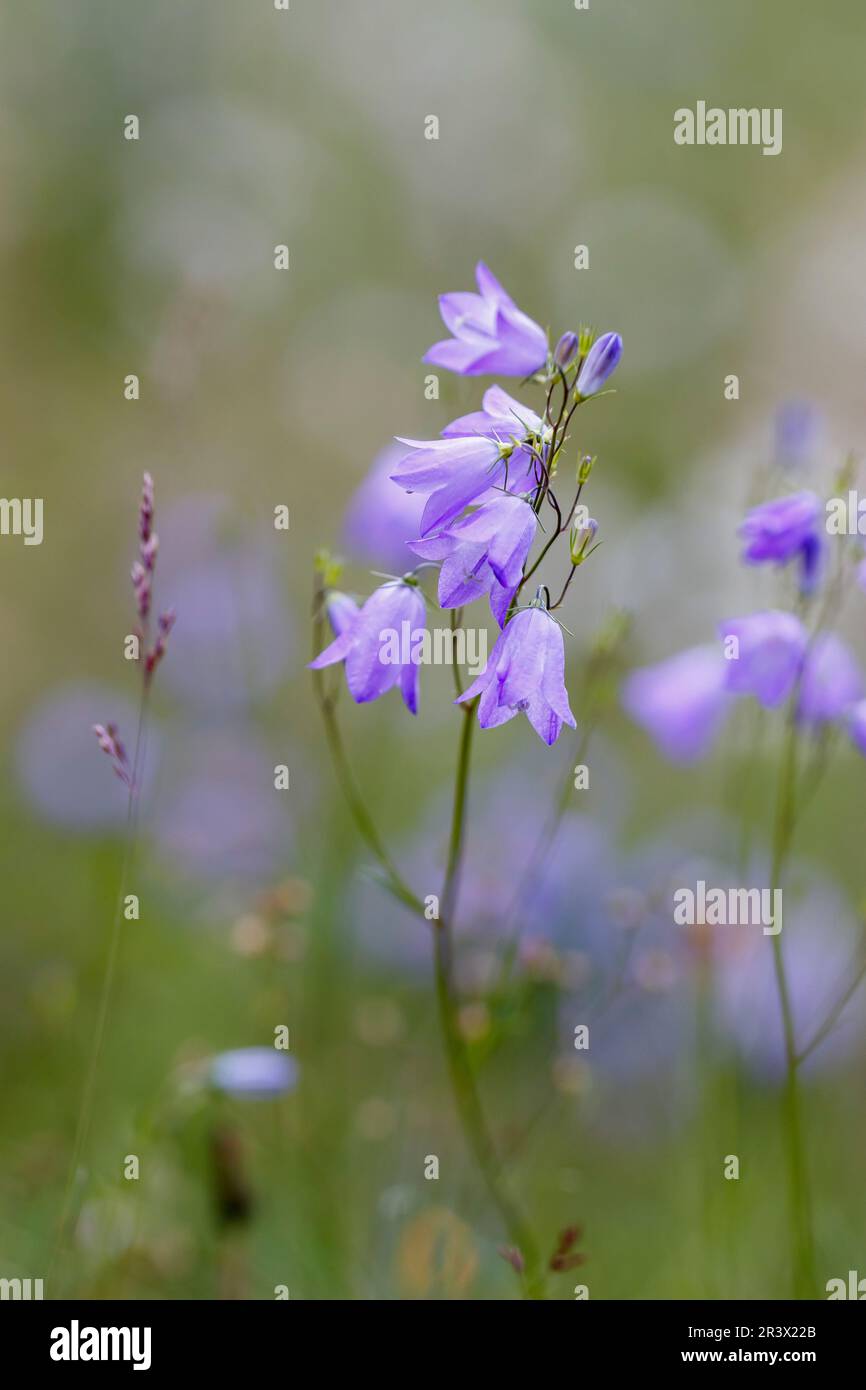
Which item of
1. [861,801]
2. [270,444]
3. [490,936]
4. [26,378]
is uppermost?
[26,378]

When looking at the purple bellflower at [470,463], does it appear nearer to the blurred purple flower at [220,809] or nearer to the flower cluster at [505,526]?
the flower cluster at [505,526]

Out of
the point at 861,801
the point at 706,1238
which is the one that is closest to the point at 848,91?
the point at 861,801

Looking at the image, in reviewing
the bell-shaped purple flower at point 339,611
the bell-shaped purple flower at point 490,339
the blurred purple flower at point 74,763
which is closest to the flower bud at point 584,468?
the bell-shaped purple flower at point 490,339

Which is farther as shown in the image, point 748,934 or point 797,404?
point 748,934

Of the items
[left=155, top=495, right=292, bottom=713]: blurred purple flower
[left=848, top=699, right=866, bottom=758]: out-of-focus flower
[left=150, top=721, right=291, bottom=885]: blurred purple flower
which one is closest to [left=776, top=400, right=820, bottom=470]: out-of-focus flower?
[left=848, top=699, right=866, bottom=758]: out-of-focus flower

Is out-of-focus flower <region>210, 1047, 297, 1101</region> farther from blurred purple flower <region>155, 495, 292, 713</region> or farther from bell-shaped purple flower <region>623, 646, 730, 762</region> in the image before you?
blurred purple flower <region>155, 495, 292, 713</region>
